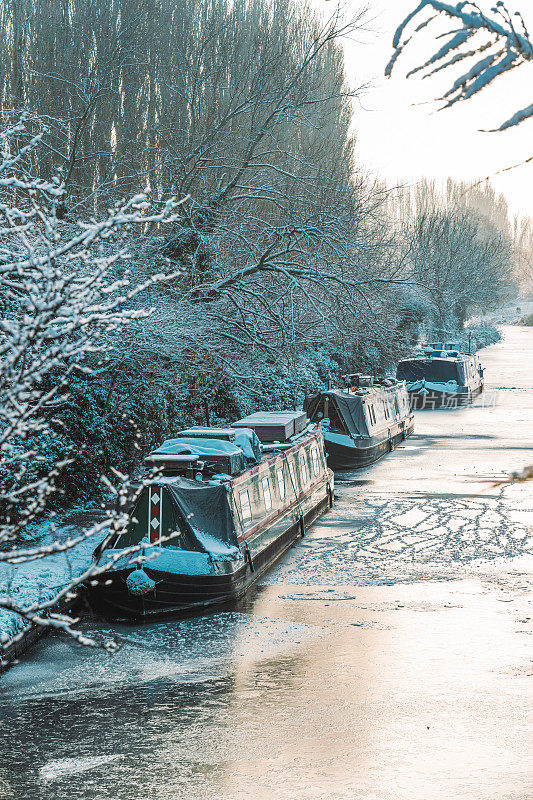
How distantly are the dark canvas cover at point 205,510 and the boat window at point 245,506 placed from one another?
1.78 ft

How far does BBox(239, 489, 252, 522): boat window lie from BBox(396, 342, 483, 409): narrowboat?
78.8ft

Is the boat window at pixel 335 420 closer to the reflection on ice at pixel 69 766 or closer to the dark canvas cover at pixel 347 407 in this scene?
the dark canvas cover at pixel 347 407

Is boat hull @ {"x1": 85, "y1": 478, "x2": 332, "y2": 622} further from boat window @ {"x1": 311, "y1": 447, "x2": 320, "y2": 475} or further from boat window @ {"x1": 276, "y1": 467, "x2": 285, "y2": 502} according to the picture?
boat window @ {"x1": 311, "y1": 447, "x2": 320, "y2": 475}

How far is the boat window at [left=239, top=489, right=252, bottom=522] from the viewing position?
41.6 feet

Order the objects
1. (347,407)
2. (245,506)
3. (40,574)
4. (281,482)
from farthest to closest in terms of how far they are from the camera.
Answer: (347,407)
(281,482)
(245,506)
(40,574)

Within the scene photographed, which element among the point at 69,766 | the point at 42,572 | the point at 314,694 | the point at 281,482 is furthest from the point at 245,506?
the point at 69,766

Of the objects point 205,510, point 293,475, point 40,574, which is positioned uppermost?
point 205,510

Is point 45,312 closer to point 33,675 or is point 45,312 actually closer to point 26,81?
point 33,675

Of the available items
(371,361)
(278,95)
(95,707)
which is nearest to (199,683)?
(95,707)

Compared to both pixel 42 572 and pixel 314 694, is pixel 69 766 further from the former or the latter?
pixel 42 572

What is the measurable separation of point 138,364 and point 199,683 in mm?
7590

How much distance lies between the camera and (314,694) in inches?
370

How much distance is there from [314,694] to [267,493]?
5.04m

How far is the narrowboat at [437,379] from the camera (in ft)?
120
